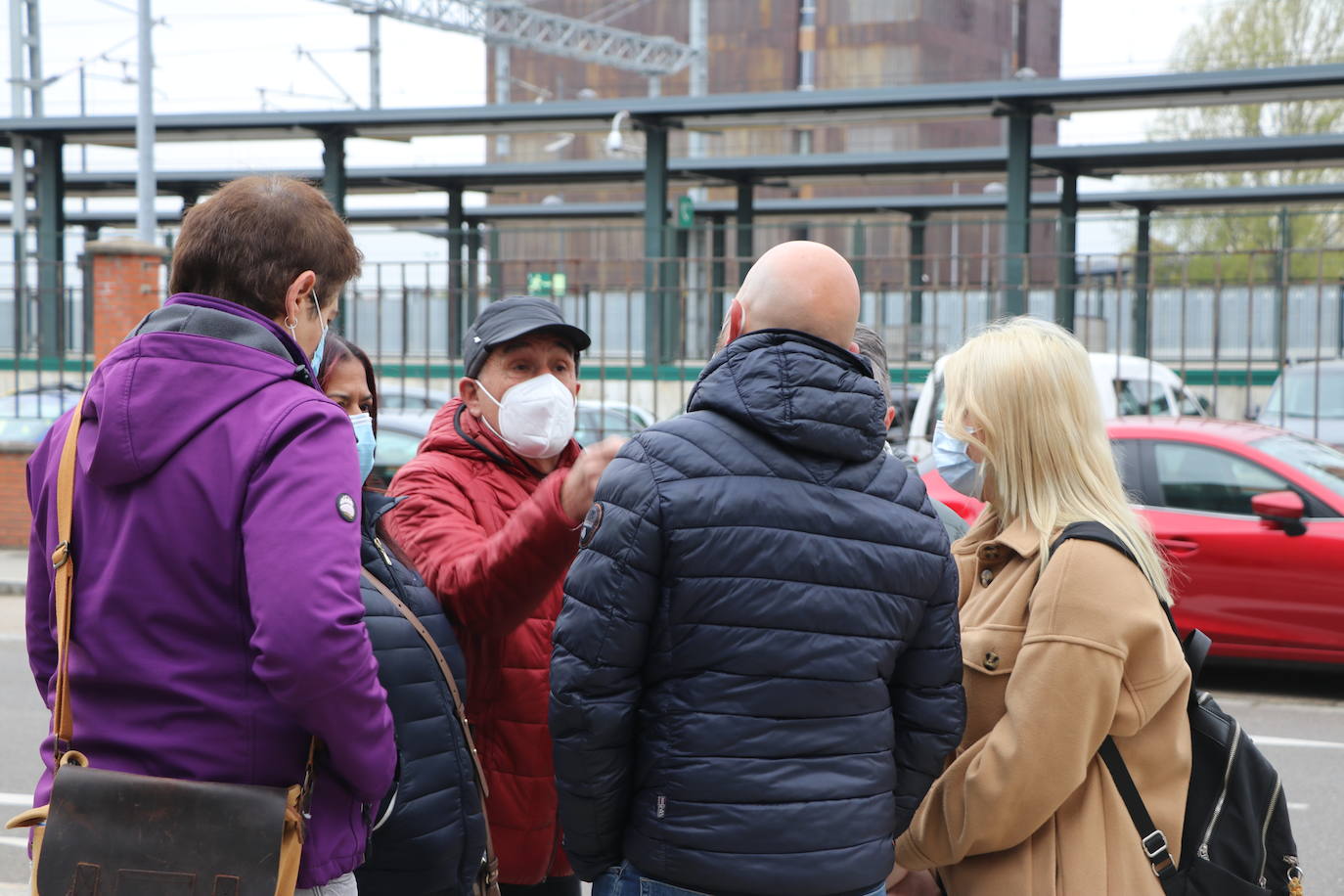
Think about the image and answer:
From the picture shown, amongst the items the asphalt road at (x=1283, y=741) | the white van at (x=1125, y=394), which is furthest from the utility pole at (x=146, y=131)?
the white van at (x=1125, y=394)

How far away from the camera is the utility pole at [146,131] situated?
56.2 ft

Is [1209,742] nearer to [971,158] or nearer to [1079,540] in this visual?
[1079,540]

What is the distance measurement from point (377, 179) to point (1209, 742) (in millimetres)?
26940

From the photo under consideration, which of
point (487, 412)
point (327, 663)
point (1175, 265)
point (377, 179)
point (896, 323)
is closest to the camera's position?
point (327, 663)

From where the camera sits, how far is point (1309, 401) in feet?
49.1

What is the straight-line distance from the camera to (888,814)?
2.31 m

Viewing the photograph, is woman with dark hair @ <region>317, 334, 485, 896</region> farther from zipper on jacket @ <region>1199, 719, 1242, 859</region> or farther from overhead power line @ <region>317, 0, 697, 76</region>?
overhead power line @ <region>317, 0, 697, 76</region>

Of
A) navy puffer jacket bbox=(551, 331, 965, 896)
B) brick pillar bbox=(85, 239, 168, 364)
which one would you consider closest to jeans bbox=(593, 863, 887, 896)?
navy puffer jacket bbox=(551, 331, 965, 896)

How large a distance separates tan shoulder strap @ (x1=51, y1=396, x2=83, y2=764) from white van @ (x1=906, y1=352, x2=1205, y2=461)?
10.1 metres

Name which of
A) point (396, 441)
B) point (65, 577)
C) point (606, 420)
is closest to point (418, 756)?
point (65, 577)

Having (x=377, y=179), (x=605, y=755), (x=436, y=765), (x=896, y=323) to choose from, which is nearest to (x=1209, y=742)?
(x=605, y=755)

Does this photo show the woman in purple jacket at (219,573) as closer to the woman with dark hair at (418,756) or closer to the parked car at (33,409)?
the woman with dark hair at (418,756)

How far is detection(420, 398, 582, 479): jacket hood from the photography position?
10.3 feet

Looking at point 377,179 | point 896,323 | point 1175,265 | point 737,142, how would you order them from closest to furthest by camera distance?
1. point 896,323
2. point 377,179
3. point 1175,265
4. point 737,142
